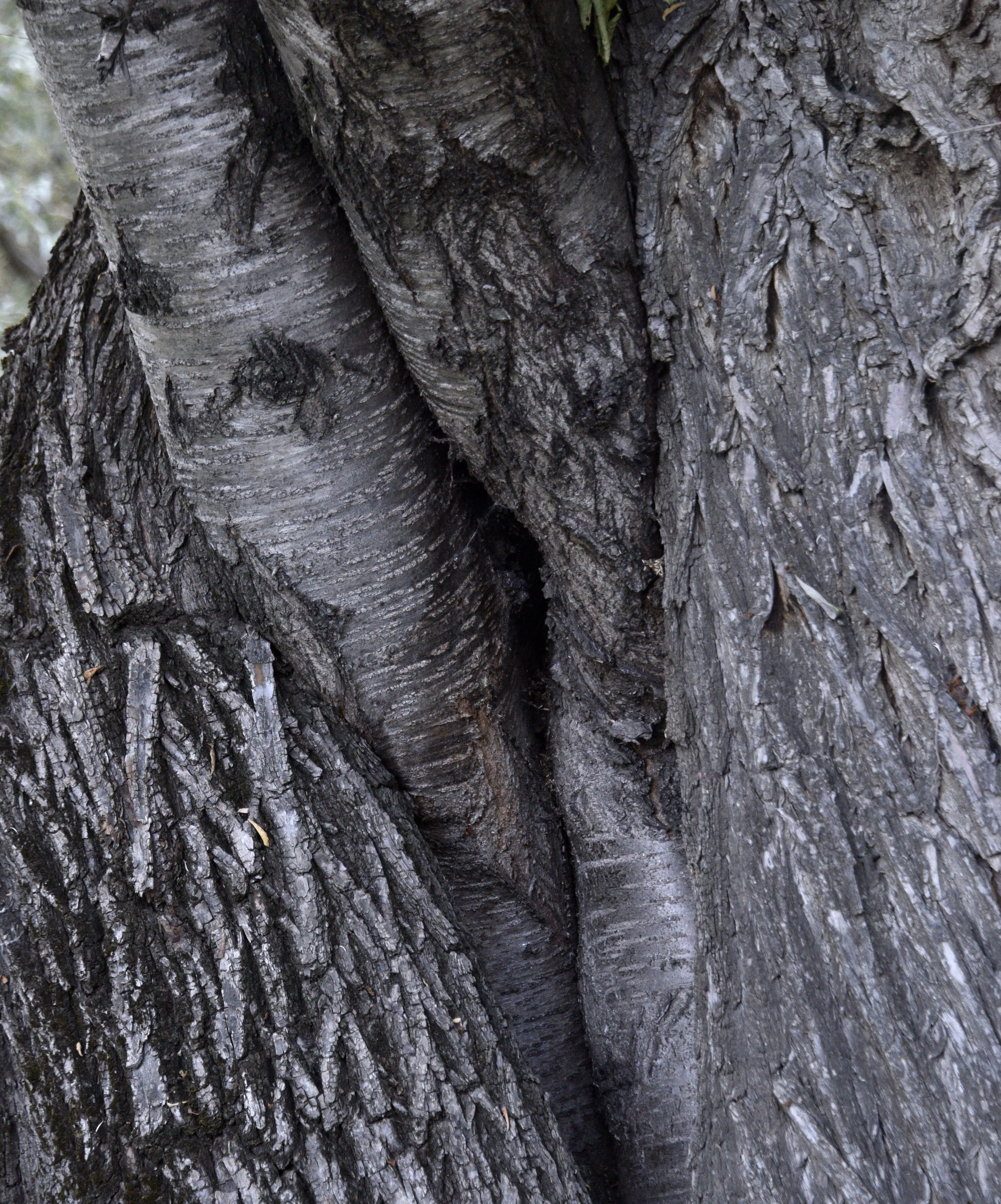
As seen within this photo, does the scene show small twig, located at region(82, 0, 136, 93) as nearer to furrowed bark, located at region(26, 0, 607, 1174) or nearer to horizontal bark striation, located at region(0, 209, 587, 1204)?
furrowed bark, located at region(26, 0, 607, 1174)

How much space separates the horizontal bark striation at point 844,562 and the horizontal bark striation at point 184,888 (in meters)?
0.54

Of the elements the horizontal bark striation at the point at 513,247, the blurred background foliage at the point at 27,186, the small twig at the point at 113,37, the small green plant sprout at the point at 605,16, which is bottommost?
the horizontal bark striation at the point at 513,247

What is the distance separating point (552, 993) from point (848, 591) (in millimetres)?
1397

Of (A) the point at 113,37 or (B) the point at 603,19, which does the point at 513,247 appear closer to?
(B) the point at 603,19

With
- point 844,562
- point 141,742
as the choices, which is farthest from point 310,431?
point 844,562

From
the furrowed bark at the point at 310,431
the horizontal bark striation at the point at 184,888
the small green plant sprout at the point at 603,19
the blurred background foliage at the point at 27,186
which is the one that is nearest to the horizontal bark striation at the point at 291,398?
the furrowed bark at the point at 310,431

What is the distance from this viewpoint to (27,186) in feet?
28.5

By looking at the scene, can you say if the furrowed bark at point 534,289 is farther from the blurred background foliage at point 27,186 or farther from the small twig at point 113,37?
the blurred background foliage at point 27,186

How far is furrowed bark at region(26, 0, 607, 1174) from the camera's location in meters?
1.66

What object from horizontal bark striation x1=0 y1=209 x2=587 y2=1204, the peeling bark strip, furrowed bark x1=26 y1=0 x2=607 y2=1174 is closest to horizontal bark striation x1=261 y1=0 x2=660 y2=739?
furrowed bark x1=26 y1=0 x2=607 y2=1174

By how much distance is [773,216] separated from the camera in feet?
4.90

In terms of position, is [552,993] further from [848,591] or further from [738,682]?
[848,591]

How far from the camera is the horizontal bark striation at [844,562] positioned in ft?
4.42

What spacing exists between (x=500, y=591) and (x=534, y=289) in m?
0.73
